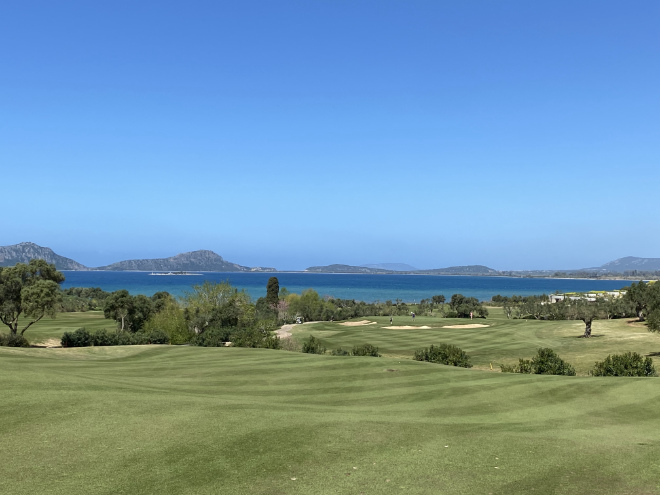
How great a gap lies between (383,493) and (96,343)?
44925mm

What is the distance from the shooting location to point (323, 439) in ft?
39.6

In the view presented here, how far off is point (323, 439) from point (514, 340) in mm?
56601

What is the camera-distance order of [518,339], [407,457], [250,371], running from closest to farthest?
[407,457]
[250,371]
[518,339]

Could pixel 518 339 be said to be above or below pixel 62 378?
below

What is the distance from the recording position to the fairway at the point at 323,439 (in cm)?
942

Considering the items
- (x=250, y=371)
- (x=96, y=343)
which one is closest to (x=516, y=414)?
(x=250, y=371)

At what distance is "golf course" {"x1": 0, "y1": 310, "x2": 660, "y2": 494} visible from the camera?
31.1ft

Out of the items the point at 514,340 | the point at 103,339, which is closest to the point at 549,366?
the point at 514,340

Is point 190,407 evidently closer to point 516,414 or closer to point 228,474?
point 228,474

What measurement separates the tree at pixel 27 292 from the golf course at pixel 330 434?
1137 inches

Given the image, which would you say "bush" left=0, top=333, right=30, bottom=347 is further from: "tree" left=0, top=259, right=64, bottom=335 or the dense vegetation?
the dense vegetation

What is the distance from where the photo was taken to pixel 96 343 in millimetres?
46500

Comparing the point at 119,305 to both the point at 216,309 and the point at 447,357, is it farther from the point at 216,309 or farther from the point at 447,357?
the point at 447,357

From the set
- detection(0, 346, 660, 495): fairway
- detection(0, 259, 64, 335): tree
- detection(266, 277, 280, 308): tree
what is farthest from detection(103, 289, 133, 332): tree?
detection(0, 346, 660, 495): fairway
